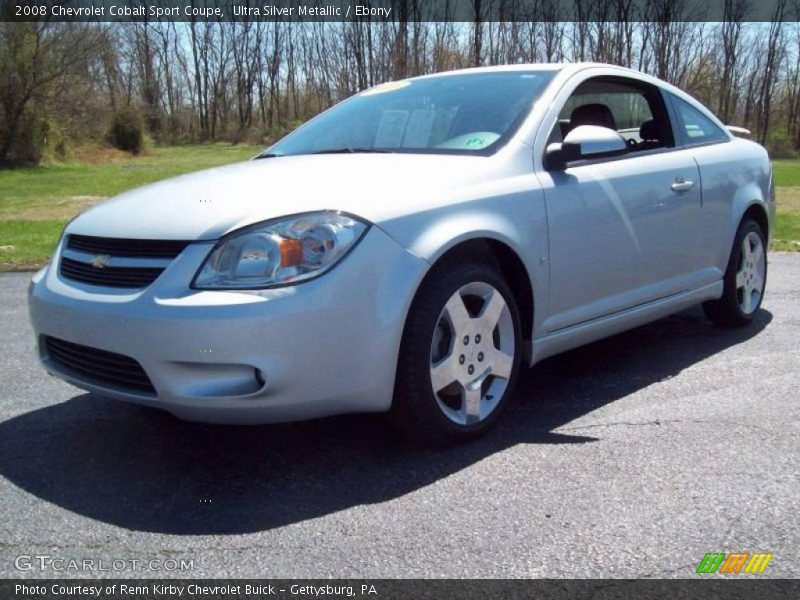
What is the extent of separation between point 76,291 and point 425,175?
4.50 feet

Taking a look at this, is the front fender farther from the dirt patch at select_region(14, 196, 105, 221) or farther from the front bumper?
the dirt patch at select_region(14, 196, 105, 221)

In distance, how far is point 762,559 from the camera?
236 cm

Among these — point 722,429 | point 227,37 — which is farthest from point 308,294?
point 227,37

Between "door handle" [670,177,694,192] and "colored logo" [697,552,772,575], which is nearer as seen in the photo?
"colored logo" [697,552,772,575]

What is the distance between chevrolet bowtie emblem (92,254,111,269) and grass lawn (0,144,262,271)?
5.97 m

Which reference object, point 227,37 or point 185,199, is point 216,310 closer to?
point 185,199

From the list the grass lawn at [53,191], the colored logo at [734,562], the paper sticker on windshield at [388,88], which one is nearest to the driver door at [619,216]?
the paper sticker on windshield at [388,88]

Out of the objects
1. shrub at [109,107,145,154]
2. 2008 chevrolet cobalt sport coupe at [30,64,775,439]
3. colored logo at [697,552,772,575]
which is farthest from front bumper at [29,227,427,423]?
shrub at [109,107,145,154]

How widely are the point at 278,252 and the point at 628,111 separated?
9.82ft

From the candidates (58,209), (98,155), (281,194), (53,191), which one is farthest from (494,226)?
(98,155)

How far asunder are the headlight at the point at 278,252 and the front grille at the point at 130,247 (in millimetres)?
159

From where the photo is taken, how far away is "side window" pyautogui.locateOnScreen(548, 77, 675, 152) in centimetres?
454

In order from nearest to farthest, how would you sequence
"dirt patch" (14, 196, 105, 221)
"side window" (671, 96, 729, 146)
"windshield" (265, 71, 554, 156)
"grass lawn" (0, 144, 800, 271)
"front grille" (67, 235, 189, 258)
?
"front grille" (67, 235, 189, 258) < "windshield" (265, 71, 554, 156) < "side window" (671, 96, 729, 146) < "grass lawn" (0, 144, 800, 271) < "dirt patch" (14, 196, 105, 221)

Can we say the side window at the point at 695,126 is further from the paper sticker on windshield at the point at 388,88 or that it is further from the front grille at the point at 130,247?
the front grille at the point at 130,247
